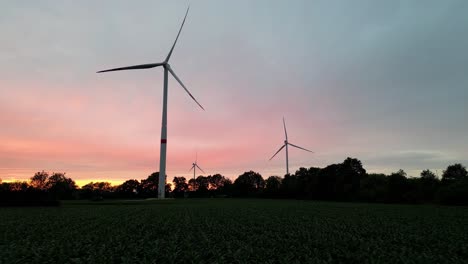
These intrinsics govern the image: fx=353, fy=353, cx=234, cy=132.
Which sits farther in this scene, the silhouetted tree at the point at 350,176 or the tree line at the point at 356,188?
the silhouetted tree at the point at 350,176

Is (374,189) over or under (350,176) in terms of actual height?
under

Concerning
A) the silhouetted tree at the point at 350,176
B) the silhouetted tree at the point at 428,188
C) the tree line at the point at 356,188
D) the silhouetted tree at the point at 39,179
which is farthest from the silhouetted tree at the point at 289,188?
the silhouetted tree at the point at 39,179

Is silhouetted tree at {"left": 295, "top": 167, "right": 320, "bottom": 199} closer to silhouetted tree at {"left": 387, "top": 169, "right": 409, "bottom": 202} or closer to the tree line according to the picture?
the tree line

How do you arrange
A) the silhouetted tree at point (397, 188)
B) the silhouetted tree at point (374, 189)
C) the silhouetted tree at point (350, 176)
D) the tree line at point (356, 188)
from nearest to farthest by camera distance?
the tree line at point (356, 188) < the silhouetted tree at point (397, 188) < the silhouetted tree at point (374, 189) < the silhouetted tree at point (350, 176)

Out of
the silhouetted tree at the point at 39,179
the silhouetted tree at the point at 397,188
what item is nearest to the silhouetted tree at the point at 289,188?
the silhouetted tree at the point at 397,188

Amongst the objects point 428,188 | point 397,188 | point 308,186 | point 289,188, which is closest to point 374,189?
point 397,188

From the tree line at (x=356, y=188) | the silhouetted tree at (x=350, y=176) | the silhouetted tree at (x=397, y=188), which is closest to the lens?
the tree line at (x=356, y=188)

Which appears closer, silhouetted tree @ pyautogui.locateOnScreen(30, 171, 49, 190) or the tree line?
the tree line

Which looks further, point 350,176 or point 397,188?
point 350,176

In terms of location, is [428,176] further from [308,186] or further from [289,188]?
[289,188]

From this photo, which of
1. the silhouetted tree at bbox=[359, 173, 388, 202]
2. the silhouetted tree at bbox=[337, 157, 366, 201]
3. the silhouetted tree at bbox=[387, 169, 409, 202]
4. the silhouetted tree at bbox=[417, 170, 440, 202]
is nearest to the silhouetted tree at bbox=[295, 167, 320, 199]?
the silhouetted tree at bbox=[337, 157, 366, 201]

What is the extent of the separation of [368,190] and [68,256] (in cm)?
10391

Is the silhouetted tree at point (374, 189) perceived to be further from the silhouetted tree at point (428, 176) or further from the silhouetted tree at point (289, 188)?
the silhouetted tree at point (289, 188)

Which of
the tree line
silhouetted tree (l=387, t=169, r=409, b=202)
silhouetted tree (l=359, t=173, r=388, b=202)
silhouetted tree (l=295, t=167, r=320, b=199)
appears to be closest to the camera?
the tree line
